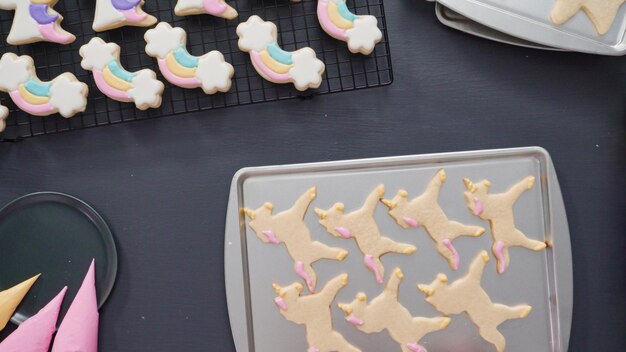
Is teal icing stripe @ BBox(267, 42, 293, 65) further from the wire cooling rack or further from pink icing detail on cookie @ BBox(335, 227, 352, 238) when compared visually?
pink icing detail on cookie @ BBox(335, 227, 352, 238)

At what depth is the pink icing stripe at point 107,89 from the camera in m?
0.96

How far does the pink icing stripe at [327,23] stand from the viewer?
943 mm

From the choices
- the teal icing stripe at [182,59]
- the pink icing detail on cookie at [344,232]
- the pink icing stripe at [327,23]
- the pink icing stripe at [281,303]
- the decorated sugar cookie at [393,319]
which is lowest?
the decorated sugar cookie at [393,319]

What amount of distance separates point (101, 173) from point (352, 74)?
49 centimetres

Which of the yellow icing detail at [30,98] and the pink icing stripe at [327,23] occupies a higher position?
the pink icing stripe at [327,23]

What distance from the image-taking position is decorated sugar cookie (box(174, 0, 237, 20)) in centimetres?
95

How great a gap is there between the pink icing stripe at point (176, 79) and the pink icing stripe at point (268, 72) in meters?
0.11

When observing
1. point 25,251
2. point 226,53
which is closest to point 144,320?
point 25,251

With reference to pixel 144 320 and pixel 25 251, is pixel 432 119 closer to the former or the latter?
pixel 144 320

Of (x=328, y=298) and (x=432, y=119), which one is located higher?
(x=432, y=119)

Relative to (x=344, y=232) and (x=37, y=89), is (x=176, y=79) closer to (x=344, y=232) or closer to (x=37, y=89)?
(x=37, y=89)

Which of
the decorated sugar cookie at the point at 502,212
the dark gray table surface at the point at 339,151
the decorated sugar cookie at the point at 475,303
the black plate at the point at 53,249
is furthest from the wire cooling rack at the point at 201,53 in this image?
the decorated sugar cookie at the point at 475,303

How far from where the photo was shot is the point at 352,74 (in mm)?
987

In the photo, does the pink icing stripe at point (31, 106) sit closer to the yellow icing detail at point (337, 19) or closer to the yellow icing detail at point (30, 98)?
the yellow icing detail at point (30, 98)
